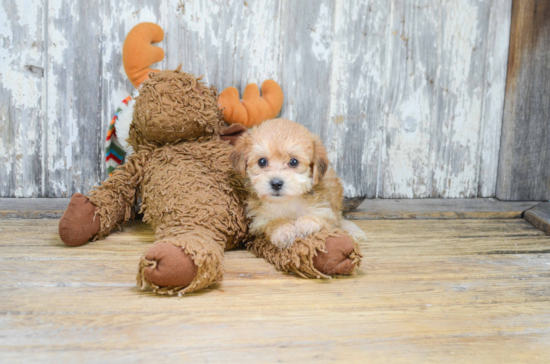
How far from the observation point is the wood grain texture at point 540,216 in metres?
2.37

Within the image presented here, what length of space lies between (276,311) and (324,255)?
32cm

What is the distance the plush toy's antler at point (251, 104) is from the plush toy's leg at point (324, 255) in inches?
33.9

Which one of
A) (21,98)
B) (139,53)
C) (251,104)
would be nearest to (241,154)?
(251,104)

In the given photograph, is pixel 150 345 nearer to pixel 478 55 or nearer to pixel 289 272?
pixel 289 272

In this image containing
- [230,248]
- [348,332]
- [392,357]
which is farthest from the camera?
[230,248]

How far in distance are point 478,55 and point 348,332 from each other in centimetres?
198

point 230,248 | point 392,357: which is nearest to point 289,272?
point 230,248

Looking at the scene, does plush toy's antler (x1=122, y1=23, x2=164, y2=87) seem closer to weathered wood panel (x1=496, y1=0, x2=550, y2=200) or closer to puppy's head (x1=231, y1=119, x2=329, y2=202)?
puppy's head (x1=231, y1=119, x2=329, y2=202)

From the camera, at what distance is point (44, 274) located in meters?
1.57

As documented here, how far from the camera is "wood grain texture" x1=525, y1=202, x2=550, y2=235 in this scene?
2.37 m

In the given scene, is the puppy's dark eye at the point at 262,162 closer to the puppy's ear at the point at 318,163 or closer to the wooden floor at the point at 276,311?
the puppy's ear at the point at 318,163

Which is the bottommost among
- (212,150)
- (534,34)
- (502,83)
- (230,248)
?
(230,248)

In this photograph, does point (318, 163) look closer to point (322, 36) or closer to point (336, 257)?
point (336, 257)

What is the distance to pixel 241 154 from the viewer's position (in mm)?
1765
